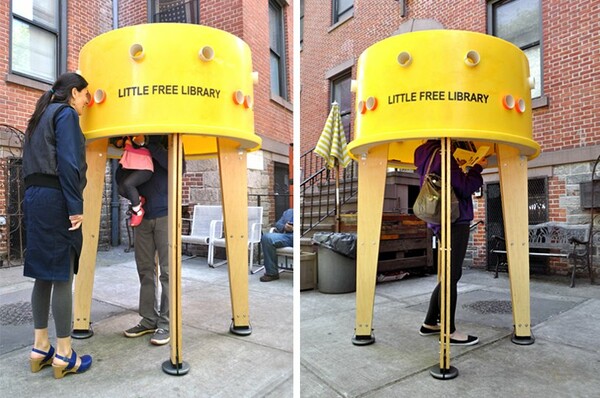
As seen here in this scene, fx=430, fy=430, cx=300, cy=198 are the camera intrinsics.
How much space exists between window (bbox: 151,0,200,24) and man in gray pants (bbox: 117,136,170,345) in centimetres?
231

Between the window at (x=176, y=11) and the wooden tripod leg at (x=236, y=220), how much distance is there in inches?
92.6

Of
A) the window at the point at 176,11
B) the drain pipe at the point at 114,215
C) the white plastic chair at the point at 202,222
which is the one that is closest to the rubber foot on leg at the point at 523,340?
the white plastic chair at the point at 202,222

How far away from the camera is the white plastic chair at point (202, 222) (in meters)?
5.74

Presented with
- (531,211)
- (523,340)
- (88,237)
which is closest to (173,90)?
(88,237)

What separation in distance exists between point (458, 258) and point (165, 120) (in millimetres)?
2084

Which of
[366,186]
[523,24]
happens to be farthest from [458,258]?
[523,24]

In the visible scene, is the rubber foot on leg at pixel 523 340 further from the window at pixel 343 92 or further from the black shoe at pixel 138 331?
the window at pixel 343 92

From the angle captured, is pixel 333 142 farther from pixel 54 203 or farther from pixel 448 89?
pixel 54 203

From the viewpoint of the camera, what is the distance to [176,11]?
15.8 feet

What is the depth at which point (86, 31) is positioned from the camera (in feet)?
13.3

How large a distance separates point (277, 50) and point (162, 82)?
5.94 feet

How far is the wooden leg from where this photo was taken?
236cm

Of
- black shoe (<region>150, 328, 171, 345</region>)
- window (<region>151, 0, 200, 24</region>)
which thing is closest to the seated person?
black shoe (<region>150, 328, 171, 345</region>)

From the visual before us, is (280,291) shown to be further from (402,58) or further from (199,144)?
(402,58)
